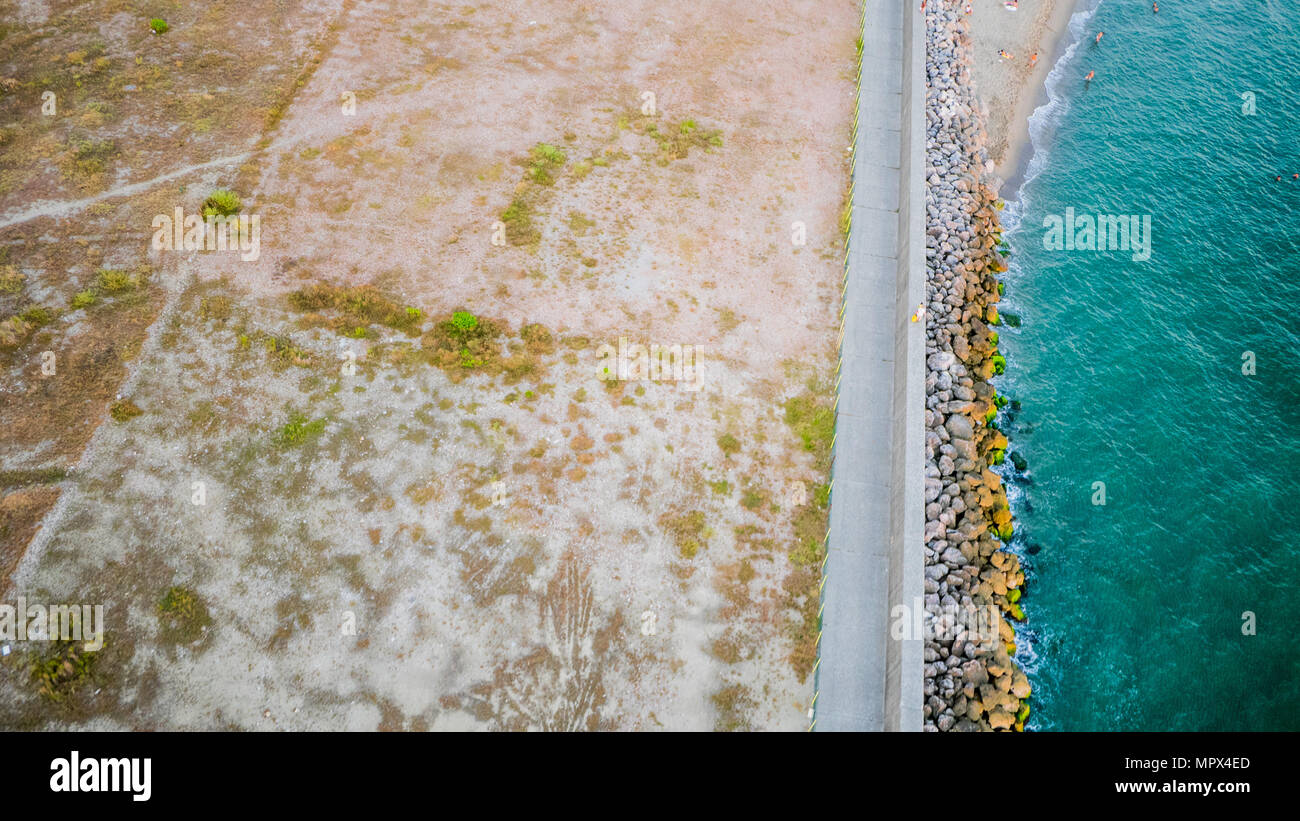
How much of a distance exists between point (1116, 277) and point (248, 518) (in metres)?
32.9

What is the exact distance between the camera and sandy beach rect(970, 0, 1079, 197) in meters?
33.9

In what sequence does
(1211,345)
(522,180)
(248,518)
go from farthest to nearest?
(1211,345)
(522,180)
(248,518)

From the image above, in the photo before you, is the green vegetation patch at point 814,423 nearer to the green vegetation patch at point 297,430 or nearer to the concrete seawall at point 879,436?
the concrete seawall at point 879,436

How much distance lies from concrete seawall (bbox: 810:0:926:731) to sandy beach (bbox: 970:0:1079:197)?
711cm

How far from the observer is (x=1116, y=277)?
3005cm

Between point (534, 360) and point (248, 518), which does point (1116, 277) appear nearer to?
point (534, 360)

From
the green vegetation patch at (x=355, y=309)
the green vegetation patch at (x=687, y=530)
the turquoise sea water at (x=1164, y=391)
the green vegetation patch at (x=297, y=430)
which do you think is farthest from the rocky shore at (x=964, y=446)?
the green vegetation patch at (x=297, y=430)

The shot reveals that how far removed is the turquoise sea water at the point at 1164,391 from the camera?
69.6 ft

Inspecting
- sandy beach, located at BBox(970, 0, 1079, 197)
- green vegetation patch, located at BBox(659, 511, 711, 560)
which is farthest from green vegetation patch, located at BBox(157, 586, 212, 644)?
sandy beach, located at BBox(970, 0, 1079, 197)

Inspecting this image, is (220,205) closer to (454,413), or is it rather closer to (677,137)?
(454,413)

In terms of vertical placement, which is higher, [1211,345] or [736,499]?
[1211,345]

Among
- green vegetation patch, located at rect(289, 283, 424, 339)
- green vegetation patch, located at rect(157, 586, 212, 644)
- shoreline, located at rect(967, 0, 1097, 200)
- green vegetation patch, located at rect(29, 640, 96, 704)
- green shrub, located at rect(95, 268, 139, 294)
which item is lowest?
green vegetation patch, located at rect(29, 640, 96, 704)

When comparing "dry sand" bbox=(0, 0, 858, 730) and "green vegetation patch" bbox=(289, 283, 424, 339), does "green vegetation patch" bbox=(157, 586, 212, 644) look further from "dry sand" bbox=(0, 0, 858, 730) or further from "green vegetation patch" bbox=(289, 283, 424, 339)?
"green vegetation patch" bbox=(289, 283, 424, 339)
